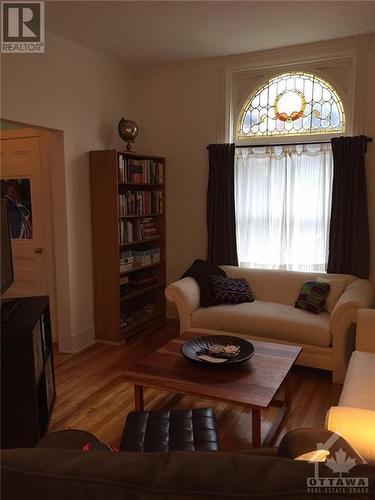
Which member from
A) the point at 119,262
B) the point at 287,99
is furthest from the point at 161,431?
the point at 287,99

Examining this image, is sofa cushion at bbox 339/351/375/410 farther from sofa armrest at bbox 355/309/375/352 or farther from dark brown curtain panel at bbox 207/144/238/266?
dark brown curtain panel at bbox 207/144/238/266

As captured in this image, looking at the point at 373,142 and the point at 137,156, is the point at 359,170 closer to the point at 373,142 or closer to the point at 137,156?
the point at 373,142

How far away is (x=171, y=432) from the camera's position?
1809 millimetres

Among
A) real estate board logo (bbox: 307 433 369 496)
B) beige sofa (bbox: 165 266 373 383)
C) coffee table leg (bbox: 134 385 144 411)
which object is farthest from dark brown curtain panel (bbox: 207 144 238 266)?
real estate board logo (bbox: 307 433 369 496)

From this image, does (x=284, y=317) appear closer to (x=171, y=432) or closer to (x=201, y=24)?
(x=171, y=432)

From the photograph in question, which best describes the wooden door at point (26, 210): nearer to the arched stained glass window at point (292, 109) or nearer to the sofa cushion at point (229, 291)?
the sofa cushion at point (229, 291)

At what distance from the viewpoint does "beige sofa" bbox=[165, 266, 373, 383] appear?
3.11 metres

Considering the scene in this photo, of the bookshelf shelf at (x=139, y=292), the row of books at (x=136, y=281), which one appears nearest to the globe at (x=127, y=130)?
the row of books at (x=136, y=281)

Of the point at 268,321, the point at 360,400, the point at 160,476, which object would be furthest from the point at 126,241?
the point at 160,476

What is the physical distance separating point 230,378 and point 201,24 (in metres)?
2.84

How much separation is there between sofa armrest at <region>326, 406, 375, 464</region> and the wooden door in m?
3.12

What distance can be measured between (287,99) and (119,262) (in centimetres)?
240

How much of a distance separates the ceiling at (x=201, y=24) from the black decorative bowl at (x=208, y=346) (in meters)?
2.45

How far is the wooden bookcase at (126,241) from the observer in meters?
3.91
